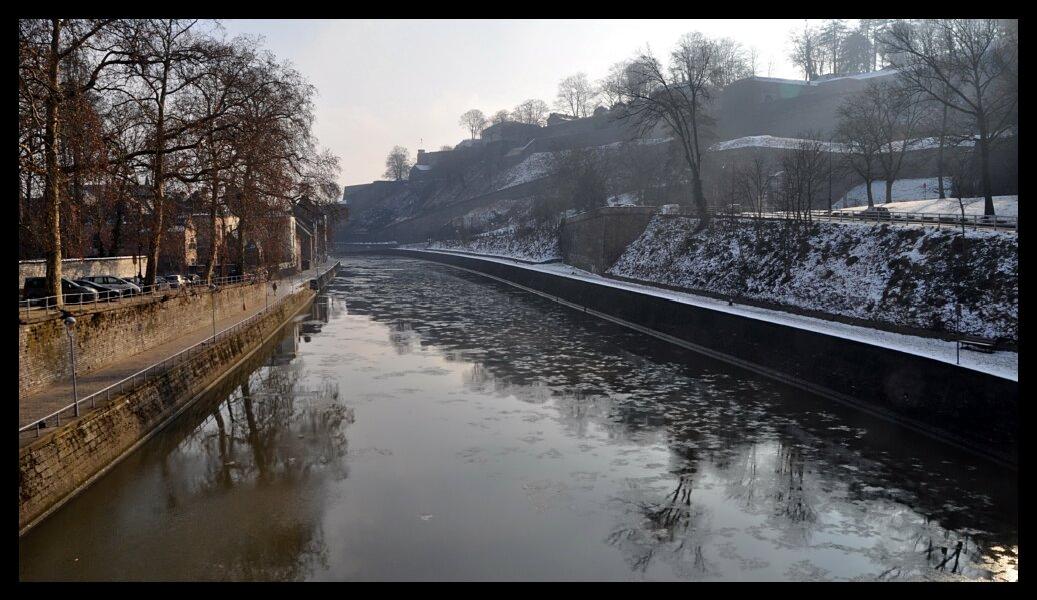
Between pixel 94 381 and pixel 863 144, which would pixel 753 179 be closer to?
pixel 863 144

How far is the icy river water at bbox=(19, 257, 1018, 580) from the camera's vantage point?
958 cm

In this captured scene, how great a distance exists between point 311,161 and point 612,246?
22.9m

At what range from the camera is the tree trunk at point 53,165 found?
14492 millimetres

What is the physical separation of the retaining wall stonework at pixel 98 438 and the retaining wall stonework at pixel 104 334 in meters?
1.64

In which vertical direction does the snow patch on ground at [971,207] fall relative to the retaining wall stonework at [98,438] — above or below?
above

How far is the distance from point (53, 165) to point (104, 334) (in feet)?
15.9

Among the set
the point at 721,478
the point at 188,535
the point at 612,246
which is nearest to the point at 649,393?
the point at 721,478

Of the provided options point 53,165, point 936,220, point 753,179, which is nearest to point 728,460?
point 53,165

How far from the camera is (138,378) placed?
16094mm

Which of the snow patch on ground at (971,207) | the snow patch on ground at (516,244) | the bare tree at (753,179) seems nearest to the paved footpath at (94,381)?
the snow patch on ground at (971,207)

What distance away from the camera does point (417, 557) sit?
959 cm

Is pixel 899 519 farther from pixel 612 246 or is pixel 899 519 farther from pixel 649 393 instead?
pixel 612 246

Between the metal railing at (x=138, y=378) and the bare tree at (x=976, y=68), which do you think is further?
the bare tree at (x=976, y=68)

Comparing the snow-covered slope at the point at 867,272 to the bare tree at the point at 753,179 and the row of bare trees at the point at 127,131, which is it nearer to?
the bare tree at the point at 753,179
